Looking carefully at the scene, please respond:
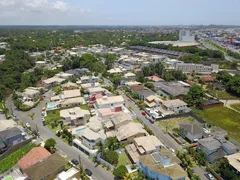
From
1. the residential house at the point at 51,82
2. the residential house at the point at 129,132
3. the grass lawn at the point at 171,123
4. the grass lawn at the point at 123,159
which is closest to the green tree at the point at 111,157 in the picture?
the grass lawn at the point at 123,159

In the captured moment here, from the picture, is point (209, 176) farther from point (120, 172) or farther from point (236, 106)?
point (236, 106)

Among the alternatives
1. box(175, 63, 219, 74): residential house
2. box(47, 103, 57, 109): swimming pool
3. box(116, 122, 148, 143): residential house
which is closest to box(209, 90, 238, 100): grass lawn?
box(175, 63, 219, 74): residential house

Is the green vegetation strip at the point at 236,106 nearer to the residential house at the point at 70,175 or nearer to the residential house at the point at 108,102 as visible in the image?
the residential house at the point at 108,102

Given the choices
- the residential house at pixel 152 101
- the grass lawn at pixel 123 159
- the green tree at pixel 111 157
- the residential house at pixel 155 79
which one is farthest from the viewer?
the residential house at pixel 155 79

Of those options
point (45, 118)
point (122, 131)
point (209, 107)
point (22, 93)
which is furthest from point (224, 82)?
→ point (22, 93)

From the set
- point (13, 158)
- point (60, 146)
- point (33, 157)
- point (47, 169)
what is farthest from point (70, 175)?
point (13, 158)

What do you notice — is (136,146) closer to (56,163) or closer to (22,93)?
(56,163)
